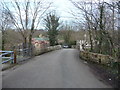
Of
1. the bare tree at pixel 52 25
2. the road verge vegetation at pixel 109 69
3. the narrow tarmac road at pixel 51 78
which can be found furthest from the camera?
the bare tree at pixel 52 25

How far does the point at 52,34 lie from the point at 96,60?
98.6 ft

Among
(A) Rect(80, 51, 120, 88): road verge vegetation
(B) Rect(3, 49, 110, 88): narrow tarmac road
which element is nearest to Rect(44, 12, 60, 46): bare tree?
(A) Rect(80, 51, 120, 88): road verge vegetation

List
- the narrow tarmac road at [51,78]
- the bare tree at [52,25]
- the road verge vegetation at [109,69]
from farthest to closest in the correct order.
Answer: the bare tree at [52,25] < the road verge vegetation at [109,69] < the narrow tarmac road at [51,78]

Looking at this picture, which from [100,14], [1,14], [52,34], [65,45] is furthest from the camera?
[65,45]

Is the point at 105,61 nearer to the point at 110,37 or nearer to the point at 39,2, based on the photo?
the point at 110,37

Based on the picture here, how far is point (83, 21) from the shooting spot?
16438 mm

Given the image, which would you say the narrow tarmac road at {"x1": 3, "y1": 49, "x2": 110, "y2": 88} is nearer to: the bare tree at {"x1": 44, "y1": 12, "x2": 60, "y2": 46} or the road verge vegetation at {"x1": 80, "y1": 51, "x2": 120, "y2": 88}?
the road verge vegetation at {"x1": 80, "y1": 51, "x2": 120, "y2": 88}

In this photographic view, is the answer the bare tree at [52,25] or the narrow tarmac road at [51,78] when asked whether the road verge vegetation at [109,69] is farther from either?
the bare tree at [52,25]

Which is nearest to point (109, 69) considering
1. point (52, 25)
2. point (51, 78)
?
point (51, 78)

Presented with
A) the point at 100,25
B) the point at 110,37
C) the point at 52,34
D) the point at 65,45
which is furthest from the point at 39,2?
the point at 65,45

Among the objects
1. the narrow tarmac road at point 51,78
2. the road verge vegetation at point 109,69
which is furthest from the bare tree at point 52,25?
the narrow tarmac road at point 51,78

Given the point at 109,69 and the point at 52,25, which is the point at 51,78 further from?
the point at 52,25

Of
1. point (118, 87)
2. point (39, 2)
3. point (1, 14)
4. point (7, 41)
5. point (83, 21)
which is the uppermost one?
point (39, 2)

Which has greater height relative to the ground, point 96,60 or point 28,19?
point 28,19
